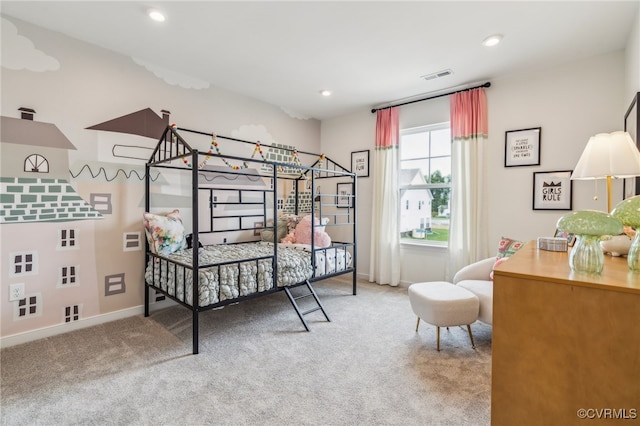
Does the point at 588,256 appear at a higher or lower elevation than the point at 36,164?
lower

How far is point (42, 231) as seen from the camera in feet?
8.11

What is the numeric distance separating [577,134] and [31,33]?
481 centimetres

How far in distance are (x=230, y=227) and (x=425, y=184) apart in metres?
2.56

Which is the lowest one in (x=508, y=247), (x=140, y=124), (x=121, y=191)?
(x=508, y=247)

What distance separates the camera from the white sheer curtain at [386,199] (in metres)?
4.06

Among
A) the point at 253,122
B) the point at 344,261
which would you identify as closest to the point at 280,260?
the point at 344,261

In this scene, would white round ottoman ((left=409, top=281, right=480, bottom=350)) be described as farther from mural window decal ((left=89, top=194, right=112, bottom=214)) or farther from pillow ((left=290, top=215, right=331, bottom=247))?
mural window decal ((left=89, top=194, right=112, bottom=214))

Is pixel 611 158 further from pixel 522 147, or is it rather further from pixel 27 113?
pixel 27 113

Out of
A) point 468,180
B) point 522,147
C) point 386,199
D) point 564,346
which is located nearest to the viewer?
point 564,346

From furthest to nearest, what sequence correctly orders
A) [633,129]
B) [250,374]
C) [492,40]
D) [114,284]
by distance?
[114,284], [492,40], [633,129], [250,374]

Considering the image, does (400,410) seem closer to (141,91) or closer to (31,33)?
(141,91)

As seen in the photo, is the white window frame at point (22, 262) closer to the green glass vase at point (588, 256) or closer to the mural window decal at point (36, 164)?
the mural window decal at point (36, 164)

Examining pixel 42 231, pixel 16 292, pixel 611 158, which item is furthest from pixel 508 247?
pixel 16 292

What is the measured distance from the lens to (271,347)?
7.79 ft
